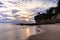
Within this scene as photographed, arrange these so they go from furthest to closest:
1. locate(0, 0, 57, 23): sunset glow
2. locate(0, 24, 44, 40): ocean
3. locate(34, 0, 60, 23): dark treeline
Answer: locate(0, 0, 57, 23): sunset glow
locate(34, 0, 60, 23): dark treeline
locate(0, 24, 44, 40): ocean

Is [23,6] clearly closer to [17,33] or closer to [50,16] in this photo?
[50,16]

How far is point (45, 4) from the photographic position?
177 centimetres

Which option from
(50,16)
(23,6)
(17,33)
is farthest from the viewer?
(23,6)

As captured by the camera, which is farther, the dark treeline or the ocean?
the dark treeline

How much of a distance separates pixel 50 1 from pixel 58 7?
9.3 inches

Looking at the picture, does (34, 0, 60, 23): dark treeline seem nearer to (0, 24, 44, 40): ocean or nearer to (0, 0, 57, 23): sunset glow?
(0, 0, 57, 23): sunset glow

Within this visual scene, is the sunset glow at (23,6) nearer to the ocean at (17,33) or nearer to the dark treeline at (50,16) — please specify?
the dark treeline at (50,16)

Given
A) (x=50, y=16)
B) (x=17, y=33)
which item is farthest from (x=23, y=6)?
(x=17, y=33)

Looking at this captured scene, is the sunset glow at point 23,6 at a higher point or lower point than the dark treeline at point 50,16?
higher

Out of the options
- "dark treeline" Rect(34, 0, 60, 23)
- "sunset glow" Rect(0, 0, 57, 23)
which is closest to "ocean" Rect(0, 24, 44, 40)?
"dark treeline" Rect(34, 0, 60, 23)

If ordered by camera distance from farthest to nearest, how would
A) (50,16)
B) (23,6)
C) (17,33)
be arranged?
(23,6), (50,16), (17,33)

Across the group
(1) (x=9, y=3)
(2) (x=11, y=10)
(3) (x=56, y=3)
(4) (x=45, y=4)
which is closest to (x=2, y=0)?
(1) (x=9, y=3)

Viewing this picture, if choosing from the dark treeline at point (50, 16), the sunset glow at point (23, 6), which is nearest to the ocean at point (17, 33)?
the dark treeline at point (50, 16)

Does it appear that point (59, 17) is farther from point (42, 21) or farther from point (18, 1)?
point (18, 1)
